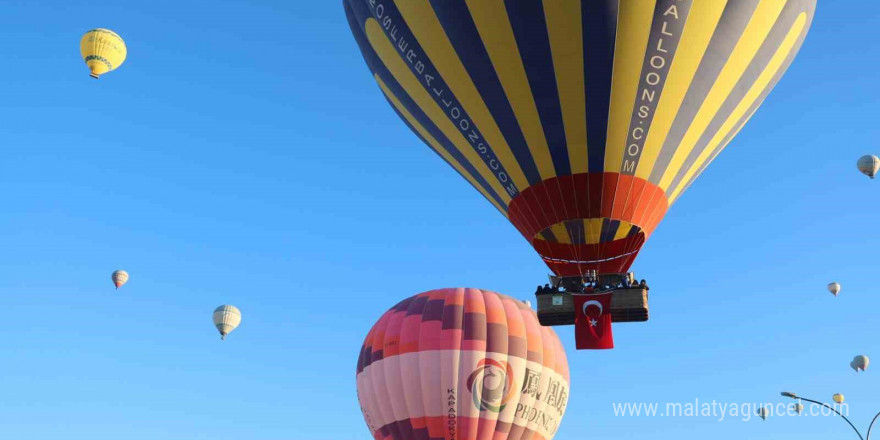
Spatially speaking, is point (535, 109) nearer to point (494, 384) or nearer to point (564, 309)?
point (564, 309)

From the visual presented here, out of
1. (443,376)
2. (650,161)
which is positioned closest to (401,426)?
(443,376)

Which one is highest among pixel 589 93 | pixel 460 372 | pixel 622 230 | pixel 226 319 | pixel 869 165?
pixel 226 319

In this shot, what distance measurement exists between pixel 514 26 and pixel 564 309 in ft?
18.0

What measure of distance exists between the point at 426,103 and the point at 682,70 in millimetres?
5420

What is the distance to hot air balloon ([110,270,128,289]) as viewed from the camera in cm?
4556

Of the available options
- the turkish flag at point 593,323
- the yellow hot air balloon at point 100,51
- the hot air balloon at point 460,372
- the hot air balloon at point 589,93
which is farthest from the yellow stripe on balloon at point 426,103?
the yellow hot air balloon at point 100,51

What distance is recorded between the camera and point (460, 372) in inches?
1164

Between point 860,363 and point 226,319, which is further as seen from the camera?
point 226,319

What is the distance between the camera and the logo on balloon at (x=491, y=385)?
29.5 metres

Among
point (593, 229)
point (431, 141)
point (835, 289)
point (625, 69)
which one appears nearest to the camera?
point (625, 69)

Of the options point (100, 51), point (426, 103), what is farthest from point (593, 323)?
point (100, 51)

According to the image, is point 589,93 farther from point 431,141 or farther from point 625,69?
point 431,141

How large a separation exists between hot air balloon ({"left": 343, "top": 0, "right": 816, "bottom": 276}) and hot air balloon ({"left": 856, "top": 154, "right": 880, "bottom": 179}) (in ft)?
63.0

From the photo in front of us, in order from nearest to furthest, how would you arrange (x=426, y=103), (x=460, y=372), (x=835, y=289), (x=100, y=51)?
(x=426, y=103) → (x=460, y=372) → (x=100, y=51) → (x=835, y=289)
